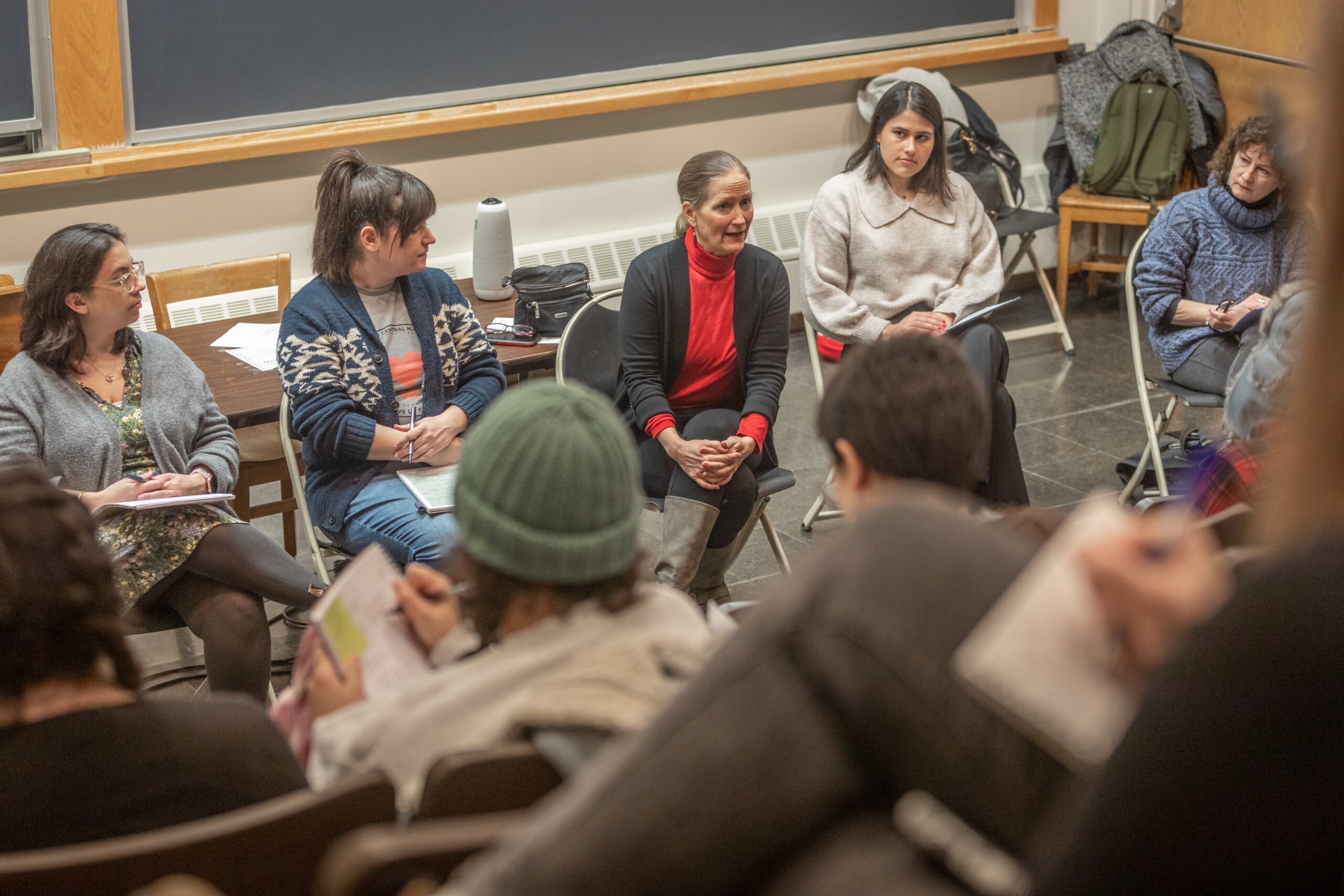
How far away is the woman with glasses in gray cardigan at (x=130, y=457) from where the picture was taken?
2.48 m

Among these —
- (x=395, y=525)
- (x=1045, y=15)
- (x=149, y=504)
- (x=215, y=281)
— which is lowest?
(x=395, y=525)

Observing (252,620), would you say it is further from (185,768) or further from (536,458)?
(536,458)

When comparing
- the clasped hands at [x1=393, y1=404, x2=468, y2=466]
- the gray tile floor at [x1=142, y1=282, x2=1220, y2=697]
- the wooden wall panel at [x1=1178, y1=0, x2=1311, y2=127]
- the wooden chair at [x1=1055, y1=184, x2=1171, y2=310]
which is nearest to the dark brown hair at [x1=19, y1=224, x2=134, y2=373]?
the clasped hands at [x1=393, y1=404, x2=468, y2=466]

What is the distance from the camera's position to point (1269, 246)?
3.52m

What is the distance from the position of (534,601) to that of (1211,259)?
2881 mm

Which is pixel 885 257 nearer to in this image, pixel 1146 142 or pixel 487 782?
pixel 1146 142

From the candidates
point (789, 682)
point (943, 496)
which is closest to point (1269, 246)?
point (943, 496)

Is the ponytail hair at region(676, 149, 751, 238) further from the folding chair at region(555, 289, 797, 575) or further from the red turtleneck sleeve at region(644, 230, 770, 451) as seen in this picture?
the folding chair at region(555, 289, 797, 575)

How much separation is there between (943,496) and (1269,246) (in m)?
2.67

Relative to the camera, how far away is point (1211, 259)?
11.6 ft

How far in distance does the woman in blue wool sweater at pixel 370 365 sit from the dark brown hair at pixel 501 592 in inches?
51.0

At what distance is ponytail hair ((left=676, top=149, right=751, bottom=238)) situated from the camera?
305cm

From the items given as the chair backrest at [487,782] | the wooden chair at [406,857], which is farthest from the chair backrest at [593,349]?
the wooden chair at [406,857]

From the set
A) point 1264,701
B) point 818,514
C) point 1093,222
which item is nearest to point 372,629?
point 1264,701
